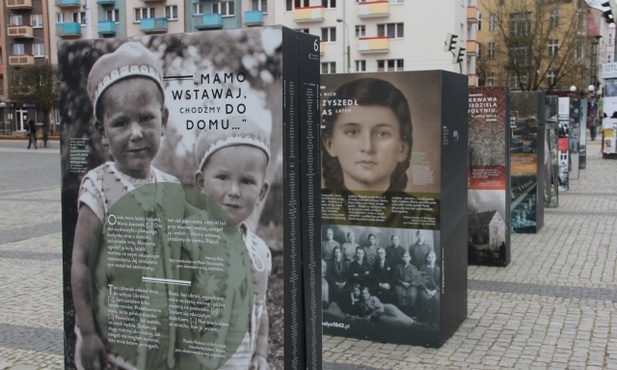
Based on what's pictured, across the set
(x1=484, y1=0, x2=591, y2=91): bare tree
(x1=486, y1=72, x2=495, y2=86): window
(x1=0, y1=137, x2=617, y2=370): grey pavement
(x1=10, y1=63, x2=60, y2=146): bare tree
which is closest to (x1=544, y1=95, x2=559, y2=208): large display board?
(x1=0, y1=137, x2=617, y2=370): grey pavement

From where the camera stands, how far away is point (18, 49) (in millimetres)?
70500

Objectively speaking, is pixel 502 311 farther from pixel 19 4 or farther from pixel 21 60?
pixel 19 4

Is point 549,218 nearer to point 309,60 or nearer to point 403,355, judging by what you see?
point 403,355

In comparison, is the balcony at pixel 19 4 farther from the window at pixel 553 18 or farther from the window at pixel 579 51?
the window at pixel 579 51

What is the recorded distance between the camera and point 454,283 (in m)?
6.43

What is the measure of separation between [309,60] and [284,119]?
1.26ft

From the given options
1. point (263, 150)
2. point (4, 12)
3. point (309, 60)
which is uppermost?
point (4, 12)

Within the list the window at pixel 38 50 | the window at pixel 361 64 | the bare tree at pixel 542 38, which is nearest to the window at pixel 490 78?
the bare tree at pixel 542 38

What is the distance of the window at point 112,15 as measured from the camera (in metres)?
64.2

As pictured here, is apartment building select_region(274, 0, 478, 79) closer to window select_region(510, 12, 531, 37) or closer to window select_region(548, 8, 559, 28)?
window select_region(510, 12, 531, 37)

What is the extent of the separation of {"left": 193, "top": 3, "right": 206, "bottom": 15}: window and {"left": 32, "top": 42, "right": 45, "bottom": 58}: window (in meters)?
16.9

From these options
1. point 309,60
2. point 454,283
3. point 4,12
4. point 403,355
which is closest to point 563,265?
point 454,283

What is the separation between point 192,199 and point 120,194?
451 mm

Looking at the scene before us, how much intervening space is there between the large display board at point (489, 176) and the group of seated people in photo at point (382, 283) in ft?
11.9
